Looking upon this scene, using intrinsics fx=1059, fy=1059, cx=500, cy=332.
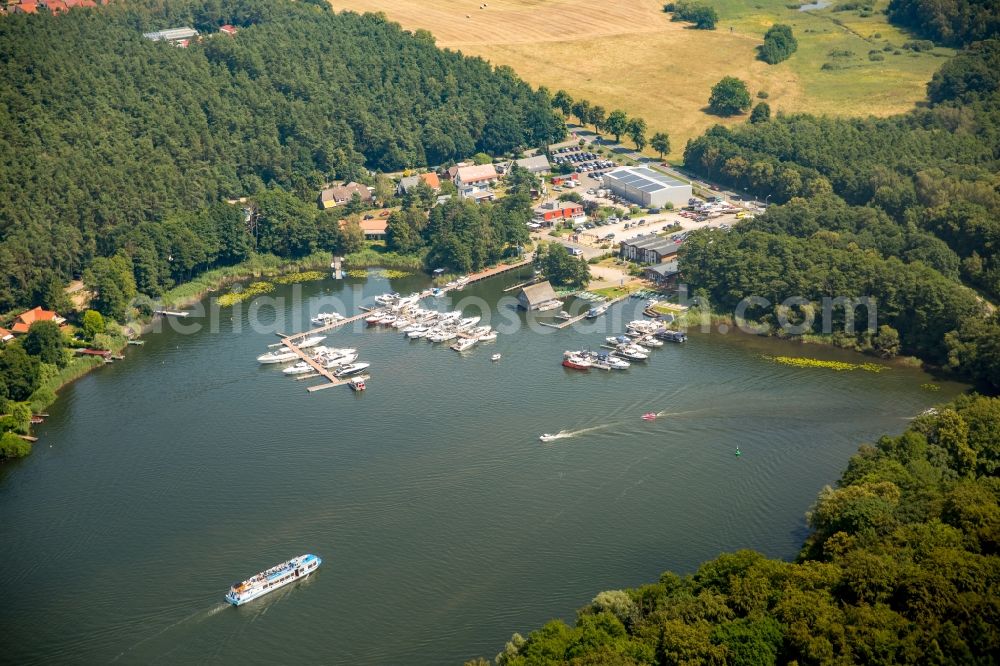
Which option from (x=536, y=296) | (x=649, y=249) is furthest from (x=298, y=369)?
(x=649, y=249)

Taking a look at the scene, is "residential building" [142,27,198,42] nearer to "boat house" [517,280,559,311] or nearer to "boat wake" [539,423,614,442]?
"boat house" [517,280,559,311]

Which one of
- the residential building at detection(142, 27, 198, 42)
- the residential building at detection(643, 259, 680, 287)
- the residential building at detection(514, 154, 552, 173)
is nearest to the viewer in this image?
the residential building at detection(643, 259, 680, 287)

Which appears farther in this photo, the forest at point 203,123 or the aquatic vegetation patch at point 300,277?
the aquatic vegetation patch at point 300,277

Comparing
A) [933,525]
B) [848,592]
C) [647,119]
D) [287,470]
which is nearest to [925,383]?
[933,525]

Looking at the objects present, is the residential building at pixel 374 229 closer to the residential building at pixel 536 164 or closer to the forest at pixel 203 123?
the forest at pixel 203 123

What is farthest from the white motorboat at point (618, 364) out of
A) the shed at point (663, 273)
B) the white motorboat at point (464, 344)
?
the shed at point (663, 273)

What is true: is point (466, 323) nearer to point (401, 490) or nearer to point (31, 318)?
point (401, 490)

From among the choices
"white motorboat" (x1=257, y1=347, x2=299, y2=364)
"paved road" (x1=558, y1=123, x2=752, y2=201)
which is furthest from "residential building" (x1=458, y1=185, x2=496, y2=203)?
"white motorboat" (x1=257, y1=347, x2=299, y2=364)
